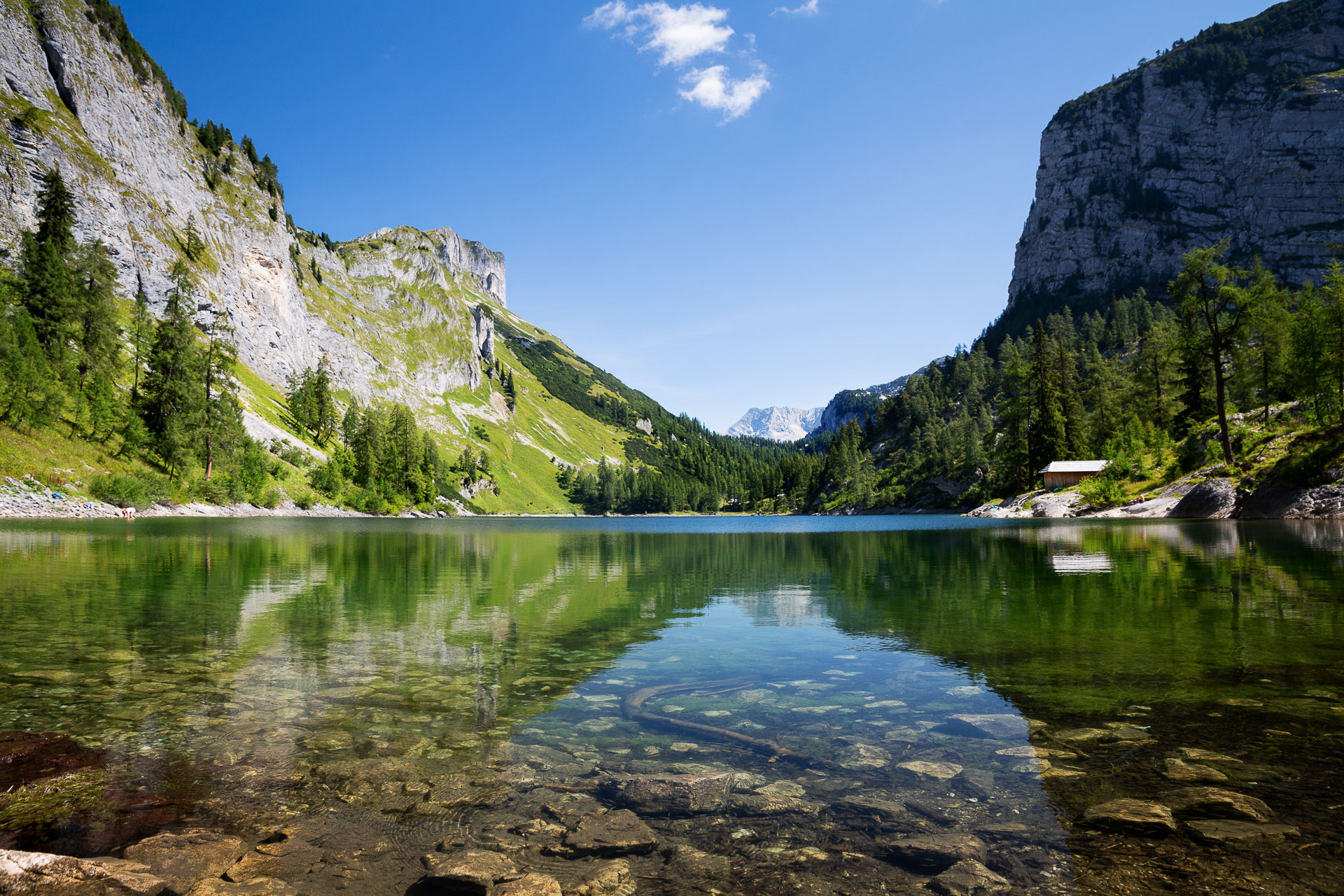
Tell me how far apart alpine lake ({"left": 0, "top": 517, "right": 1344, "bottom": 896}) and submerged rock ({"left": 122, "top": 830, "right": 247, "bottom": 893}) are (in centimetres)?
5

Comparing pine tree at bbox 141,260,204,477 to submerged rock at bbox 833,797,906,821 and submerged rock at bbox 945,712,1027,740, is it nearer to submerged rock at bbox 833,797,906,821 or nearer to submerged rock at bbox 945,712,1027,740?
submerged rock at bbox 945,712,1027,740

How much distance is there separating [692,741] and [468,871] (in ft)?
13.7

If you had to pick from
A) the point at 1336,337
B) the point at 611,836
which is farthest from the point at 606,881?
Answer: the point at 1336,337

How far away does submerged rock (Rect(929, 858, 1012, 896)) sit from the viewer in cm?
528

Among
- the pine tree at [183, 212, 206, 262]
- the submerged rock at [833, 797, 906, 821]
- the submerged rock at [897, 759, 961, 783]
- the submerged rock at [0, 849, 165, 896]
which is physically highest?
the pine tree at [183, 212, 206, 262]

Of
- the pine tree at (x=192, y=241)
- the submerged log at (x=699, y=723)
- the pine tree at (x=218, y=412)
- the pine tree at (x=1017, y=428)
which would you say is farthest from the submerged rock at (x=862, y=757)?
the pine tree at (x=192, y=241)

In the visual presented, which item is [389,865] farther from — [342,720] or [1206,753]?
[1206,753]

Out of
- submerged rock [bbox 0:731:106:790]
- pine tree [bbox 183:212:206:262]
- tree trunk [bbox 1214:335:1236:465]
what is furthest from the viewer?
pine tree [bbox 183:212:206:262]

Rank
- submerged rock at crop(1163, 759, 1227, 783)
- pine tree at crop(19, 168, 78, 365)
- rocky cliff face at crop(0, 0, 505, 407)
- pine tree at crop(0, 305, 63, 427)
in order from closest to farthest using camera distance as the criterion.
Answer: submerged rock at crop(1163, 759, 1227, 783)
pine tree at crop(0, 305, 63, 427)
pine tree at crop(19, 168, 78, 365)
rocky cliff face at crop(0, 0, 505, 407)

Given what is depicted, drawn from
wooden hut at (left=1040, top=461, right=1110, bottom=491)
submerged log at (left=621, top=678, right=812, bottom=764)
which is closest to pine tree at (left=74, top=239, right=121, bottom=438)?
submerged log at (left=621, top=678, right=812, bottom=764)

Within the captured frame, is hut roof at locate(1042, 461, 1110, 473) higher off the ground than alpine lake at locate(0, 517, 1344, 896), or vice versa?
hut roof at locate(1042, 461, 1110, 473)

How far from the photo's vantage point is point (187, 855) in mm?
5902

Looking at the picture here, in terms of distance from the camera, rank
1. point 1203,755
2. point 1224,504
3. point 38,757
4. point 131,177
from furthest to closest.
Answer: point 131,177 → point 1224,504 → point 38,757 → point 1203,755

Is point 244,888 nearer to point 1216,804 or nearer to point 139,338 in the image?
point 1216,804
